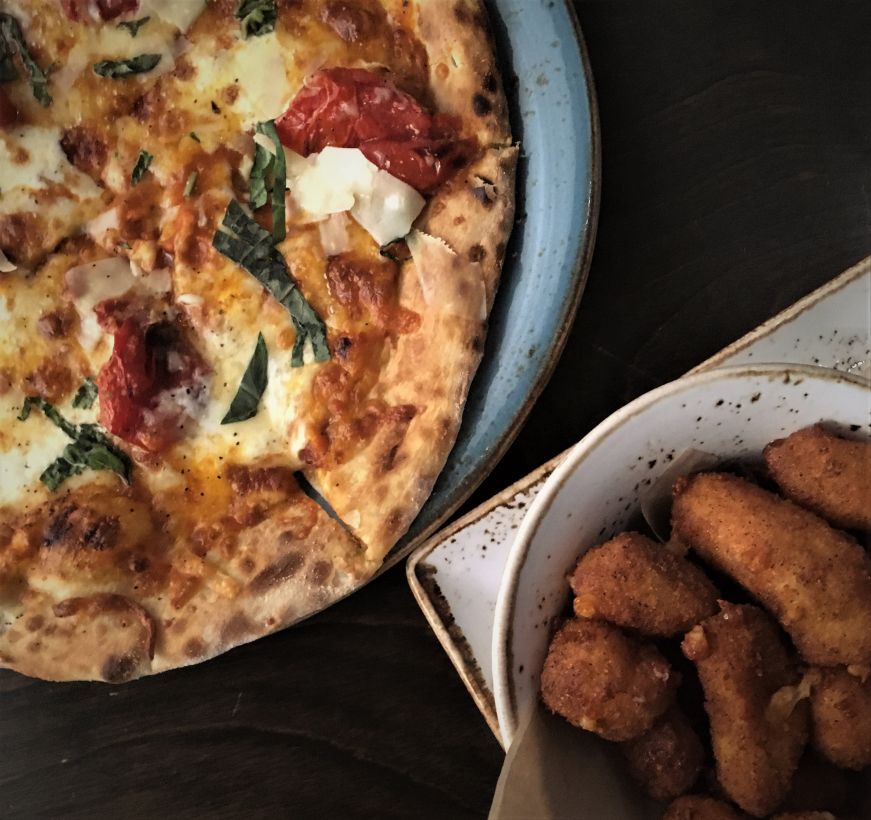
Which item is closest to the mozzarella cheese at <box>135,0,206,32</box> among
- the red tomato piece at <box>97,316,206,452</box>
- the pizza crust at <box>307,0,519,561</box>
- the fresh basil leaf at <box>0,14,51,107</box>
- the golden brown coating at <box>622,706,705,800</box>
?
the fresh basil leaf at <box>0,14,51,107</box>

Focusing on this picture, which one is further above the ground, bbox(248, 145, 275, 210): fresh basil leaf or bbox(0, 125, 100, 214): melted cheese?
bbox(248, 145, 275, 210): fresh basil leaf

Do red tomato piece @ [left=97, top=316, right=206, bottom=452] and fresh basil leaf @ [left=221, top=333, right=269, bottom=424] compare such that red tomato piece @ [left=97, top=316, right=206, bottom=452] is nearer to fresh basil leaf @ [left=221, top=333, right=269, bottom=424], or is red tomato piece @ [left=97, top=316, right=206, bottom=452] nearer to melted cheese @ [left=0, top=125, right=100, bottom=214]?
fresh basil leaf @ [left=221, top=333, right=269, bottom=424]

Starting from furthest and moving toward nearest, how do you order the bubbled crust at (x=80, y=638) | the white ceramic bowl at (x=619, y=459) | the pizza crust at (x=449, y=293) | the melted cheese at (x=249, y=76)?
the melted cheese at (x=249, y=76)
the bubbled crust at (x=80, y=638)
the pizza crust at (x=449, y=293)
the white ceramic bowl at (x=619, y=459)

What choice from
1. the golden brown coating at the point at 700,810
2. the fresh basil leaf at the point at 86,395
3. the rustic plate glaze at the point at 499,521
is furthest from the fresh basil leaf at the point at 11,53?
the golden brown coating at the point at 700,810

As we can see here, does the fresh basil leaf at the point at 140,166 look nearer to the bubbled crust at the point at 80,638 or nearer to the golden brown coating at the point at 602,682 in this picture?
the bubbled crust at the point at 80,638

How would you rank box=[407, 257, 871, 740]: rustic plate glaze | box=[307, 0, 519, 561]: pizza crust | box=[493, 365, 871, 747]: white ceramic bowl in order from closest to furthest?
box=[493, 365, 871, 747]: white ceramic bowl
box=[407, 257, 871, 740]: rustic plate glaze
box=[307, 0, 519, 561]: pizza crust

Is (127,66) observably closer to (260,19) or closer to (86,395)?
(260,19)

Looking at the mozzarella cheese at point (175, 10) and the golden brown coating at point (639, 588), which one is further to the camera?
the mozzarella cheese at point (175, 10)
